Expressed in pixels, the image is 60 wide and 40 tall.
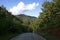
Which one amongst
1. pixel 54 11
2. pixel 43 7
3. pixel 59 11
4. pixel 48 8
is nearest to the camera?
pixel 59 11

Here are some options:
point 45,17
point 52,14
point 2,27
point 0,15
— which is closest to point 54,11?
point 52,14

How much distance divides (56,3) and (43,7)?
1294 centimetres

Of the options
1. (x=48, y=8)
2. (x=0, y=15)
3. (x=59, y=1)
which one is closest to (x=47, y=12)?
(x=48, y=8)

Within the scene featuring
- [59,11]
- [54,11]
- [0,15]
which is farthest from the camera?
[54,11]

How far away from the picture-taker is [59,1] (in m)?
59.8

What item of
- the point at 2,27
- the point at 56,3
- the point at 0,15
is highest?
the point at 56,3

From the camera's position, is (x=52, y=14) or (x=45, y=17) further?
(x=45, y=17)

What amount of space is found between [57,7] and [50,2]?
766cm

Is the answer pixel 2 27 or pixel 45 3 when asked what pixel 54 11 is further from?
pixel 2 27

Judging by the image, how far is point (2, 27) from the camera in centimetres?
3762

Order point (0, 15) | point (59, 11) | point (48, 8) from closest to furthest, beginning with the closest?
point (0, 15)
point (59, 11)
point (48, 8)

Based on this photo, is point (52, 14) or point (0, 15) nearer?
point (0, 15)

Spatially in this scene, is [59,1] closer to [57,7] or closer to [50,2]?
[57,7]

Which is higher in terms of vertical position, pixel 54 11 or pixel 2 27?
pixel 54 11
